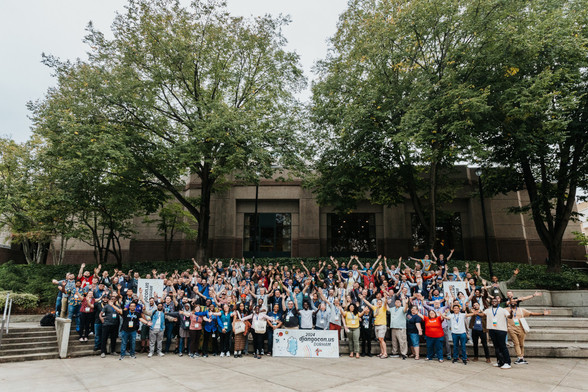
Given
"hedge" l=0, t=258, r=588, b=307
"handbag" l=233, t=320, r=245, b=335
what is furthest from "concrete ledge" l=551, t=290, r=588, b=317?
"handbag" l=233, t=320, r=245, b=335

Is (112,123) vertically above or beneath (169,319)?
above

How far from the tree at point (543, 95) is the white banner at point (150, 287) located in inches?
599

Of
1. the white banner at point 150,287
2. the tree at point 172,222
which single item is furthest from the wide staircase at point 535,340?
the tree at point 172,222

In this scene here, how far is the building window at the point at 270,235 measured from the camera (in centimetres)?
2759

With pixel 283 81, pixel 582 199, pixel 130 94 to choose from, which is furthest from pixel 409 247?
pixel 130 94

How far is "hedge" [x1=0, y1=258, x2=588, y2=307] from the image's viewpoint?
1661 centimetres

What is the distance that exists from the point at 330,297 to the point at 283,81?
14.3 m

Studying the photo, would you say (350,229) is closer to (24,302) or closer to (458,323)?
(458,323)

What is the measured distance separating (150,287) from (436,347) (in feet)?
35.1

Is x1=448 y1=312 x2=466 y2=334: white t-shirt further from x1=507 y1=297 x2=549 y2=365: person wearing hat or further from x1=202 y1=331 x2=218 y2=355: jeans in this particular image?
x1=202 y1=331 x2=218 y2=355: jeans

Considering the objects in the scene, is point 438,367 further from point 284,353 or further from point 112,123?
point 112,123

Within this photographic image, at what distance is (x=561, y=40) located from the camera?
1393cm

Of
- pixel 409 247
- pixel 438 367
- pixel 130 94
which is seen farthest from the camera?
pixel 409 247

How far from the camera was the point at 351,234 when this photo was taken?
2762cm
